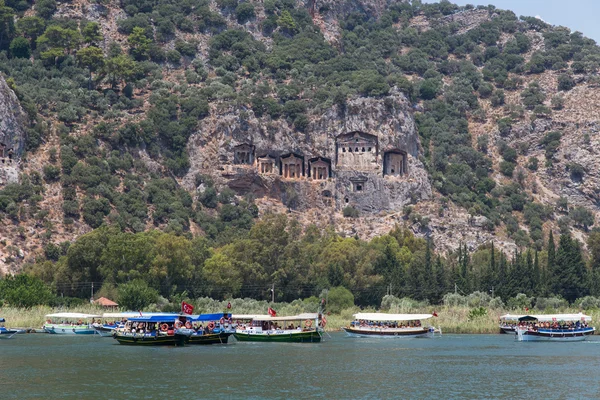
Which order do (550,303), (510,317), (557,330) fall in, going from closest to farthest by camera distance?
1. (557,330)
2. (510,317)
3. (550,303)

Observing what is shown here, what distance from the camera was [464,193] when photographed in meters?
192

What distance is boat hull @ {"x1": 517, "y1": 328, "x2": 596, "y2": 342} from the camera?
4520 inches

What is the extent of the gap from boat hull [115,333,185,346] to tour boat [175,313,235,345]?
721 mm

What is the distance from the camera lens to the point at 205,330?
348ft

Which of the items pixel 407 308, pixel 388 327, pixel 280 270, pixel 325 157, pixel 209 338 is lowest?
pixel 209 338

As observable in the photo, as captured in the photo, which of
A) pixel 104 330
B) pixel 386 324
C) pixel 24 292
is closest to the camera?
pixel 386 324

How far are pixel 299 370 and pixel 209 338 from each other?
25.1 metres

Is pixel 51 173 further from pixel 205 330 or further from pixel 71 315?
pixel 205 330

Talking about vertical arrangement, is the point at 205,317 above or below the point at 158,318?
above

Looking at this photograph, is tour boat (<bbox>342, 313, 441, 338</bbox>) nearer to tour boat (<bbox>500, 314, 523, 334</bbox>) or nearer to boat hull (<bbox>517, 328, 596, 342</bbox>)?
tour boat (<bbox>500, 314, 523, 334</bbox>)

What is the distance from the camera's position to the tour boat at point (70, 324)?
119375mm

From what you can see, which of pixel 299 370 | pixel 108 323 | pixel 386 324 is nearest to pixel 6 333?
pixel 108 323

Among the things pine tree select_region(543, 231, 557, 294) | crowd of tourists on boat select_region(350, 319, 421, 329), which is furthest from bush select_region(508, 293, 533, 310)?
crowd of tourists on boat select_region(350, 319, 421, 329)

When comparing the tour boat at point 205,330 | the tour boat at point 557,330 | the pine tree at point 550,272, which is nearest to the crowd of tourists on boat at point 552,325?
the tour boat at point 557,330
